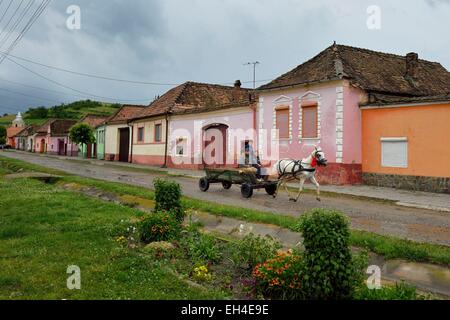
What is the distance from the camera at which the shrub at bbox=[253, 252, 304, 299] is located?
4.47 meters

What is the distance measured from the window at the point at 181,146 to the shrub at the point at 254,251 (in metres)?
21.4

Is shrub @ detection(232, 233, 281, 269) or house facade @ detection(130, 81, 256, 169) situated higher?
house facade @ detection(130, 81, 256, 169)

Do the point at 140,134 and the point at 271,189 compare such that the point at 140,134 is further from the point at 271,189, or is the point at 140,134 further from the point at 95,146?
the point at 271,189

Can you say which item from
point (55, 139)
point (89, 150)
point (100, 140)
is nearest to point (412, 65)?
point (100, 140)

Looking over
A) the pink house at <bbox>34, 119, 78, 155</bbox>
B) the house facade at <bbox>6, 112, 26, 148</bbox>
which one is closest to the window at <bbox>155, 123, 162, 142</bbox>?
the pink house at <bbox>34, 119, 78, 155</bbox>

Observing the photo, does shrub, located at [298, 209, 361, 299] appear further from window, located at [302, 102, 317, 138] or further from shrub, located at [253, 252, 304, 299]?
window, located at [302, 102, 317, 138]

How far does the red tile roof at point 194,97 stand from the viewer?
29188 mm

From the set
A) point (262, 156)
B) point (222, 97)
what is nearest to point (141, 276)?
point (262, 156)

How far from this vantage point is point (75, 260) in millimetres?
5871

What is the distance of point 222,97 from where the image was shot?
31.6 m

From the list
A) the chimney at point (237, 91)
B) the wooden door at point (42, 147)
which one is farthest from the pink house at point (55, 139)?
the chimney at point (237, 91)

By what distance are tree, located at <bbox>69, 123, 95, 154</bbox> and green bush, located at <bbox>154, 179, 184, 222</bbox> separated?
129ft
